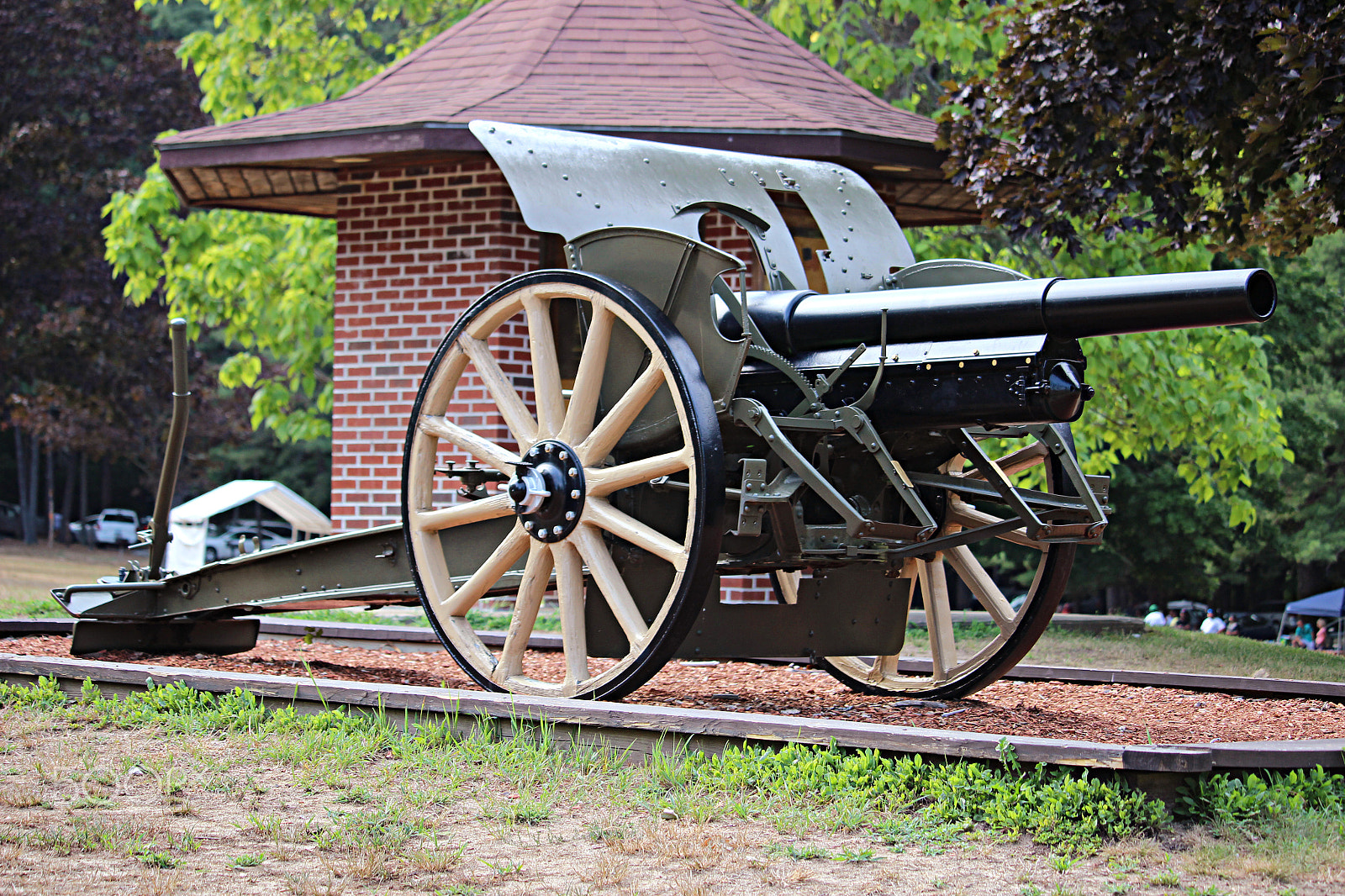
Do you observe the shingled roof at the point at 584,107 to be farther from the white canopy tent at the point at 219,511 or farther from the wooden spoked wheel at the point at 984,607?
the white canopy tent at the point at 219,511

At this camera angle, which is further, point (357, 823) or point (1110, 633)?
point (1110, 633)

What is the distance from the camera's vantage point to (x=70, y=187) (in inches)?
1147

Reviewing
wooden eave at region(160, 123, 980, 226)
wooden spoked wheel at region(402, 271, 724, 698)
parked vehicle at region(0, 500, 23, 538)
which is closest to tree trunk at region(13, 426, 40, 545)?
parked vehicle at region(0, 500, 23, 538)

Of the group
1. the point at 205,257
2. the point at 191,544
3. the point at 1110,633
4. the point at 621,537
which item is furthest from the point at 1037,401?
the point at 191,544

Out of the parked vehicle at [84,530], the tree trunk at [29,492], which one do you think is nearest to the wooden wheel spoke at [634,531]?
the tree trunk at [29,492]

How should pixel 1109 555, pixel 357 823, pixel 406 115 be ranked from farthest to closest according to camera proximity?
pixel 1109 555, pixel 406 115, pixel 357 823

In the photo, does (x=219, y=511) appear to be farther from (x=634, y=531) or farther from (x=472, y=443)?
(x=634, y=531)

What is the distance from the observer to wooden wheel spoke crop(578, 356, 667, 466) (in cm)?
495

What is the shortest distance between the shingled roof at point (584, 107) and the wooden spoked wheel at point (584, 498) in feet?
12.8

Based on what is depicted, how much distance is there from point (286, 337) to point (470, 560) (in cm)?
971

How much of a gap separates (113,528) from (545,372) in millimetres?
40142

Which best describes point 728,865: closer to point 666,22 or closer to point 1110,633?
point 1110,633

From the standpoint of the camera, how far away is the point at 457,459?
31.3 ft

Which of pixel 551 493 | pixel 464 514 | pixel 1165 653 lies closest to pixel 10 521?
pixel 1165 653
